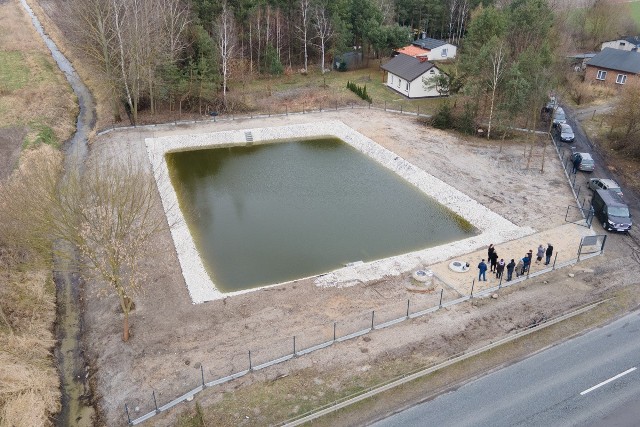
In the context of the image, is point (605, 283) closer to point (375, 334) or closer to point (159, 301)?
point (375, 334)

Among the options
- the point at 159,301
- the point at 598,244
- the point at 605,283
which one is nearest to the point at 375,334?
the point at 159,301

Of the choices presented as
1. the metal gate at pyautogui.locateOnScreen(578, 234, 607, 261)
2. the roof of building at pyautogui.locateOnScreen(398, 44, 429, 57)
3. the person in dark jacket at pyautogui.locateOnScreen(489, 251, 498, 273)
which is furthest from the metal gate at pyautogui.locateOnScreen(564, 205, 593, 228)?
the roof of building at pyautogui.locateOnScreen(398, 44, 429, 57)

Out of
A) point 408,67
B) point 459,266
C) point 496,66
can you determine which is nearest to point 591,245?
point 459,266

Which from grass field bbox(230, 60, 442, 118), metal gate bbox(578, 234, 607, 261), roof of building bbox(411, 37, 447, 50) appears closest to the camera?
metal gate bbox(578, 234, 607, 261)

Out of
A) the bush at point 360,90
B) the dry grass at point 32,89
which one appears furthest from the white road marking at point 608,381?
the dry grass at point 32,89

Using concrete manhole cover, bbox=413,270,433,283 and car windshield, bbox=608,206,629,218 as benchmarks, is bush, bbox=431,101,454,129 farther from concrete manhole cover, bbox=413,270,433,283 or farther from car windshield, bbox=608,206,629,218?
concrete manhole cover, bbox=413,270,433,283

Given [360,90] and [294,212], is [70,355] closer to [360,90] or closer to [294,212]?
[294,212]

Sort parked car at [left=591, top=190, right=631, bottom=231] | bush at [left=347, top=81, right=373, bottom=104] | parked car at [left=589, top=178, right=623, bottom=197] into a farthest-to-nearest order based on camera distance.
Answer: bush at [left=347, top=81, right=373, bottom=104] → parked car at [left=589, top=178, right=623, bottom=197] → parked car at [left=591, top=190, right=631, bottom=231]
